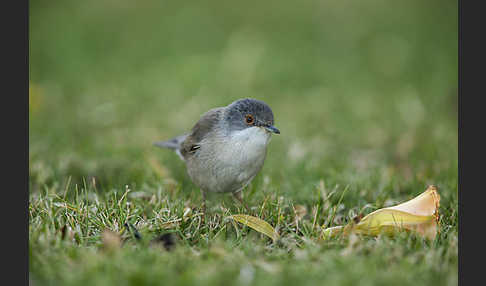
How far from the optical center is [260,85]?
9203 mm

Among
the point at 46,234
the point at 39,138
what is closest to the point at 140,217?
the point at 46,234

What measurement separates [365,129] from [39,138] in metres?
4.83

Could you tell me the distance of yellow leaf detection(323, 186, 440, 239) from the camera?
3.65 metres

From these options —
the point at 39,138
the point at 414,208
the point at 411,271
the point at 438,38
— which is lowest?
the point at 411,271

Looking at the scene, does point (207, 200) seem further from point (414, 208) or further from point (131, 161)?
point (414, 208)

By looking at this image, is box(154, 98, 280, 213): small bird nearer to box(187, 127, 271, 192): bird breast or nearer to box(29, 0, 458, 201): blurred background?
box(187, 127, 271, 192): bird breast

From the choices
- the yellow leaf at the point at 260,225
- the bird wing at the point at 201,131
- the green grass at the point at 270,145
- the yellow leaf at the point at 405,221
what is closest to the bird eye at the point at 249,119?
the bird wing at the point at 201,131

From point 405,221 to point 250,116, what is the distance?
5.83ft

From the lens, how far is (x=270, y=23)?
37.6 feet

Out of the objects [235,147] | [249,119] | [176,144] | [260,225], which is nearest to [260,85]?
[176,144]

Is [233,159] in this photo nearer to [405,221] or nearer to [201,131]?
[201,131]

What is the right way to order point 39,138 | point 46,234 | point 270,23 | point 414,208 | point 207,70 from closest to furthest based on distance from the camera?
point 46,234 → point 414,208 → point 39,138 → point 207,70 → point 270,23

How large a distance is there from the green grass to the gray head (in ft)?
2.29

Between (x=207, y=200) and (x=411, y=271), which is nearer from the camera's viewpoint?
(x=411, y=271)
